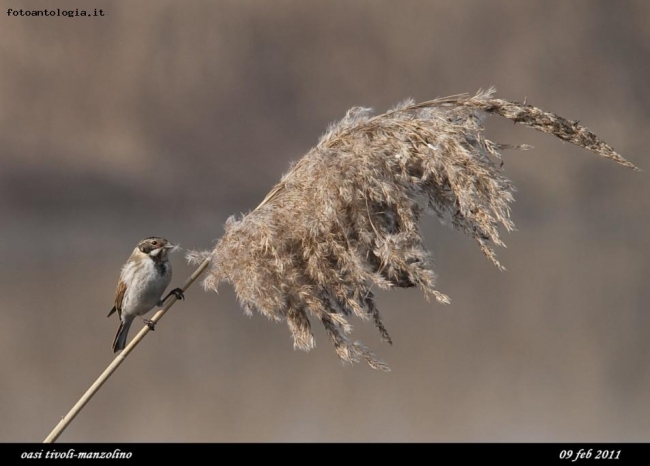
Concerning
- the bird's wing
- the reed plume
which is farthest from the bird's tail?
the reed plume

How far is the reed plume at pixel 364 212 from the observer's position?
114 cm

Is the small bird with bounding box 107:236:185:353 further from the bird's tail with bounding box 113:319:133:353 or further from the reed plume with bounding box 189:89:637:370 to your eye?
the reed plume with bounding box 189:89:637:370

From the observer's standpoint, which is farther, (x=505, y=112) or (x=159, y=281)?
(x=159, y=281)

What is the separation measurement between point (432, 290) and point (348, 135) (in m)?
0.32

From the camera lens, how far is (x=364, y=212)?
1.20m

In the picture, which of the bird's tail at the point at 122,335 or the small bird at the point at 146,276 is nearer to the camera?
the small bird at the point at 146,276

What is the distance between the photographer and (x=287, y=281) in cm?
119

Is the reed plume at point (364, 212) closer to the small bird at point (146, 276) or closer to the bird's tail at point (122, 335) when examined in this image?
the small bird at point (146, 276)

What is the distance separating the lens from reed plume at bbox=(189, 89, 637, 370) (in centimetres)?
114

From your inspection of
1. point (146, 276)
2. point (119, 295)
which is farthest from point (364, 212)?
point (119, 295)

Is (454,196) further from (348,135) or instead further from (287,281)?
(287,281)

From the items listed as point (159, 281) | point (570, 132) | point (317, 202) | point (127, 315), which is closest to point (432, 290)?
point (317, 202)

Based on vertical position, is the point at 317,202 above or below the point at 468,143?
below

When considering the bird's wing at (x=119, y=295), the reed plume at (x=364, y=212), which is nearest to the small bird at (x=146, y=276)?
the bird's wing at (x=119, y=295)
